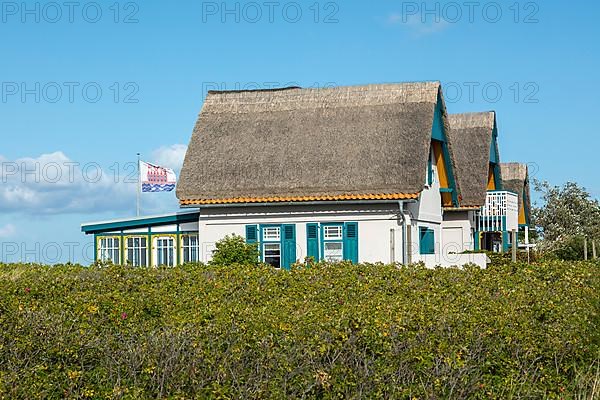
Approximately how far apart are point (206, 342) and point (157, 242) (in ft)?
70.0

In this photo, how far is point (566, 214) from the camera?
52.2 metres

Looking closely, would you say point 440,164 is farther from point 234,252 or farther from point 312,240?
point 234,252

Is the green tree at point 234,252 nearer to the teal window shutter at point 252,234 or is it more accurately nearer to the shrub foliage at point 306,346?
the teal window shutter at point 252,234

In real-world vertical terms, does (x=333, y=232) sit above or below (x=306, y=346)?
above

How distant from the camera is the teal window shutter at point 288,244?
28.8 meters

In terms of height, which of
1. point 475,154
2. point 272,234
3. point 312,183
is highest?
point 475,154

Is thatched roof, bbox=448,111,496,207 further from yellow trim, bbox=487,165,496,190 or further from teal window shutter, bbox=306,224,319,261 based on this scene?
teal window shutter, bbox=306,224,319,261

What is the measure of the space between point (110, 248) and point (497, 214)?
14.2 metres

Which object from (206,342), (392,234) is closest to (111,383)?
(206,342)

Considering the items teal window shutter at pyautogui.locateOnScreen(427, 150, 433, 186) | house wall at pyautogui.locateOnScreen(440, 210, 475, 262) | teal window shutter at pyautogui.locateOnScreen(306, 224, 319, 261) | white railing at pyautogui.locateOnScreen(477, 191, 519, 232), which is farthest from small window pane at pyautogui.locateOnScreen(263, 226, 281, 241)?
white railing at pyautogui.locateOnScreen(477, 191, 519, 232)

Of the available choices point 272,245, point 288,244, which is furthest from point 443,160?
point 272,245

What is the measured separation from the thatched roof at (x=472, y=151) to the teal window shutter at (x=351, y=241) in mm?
5862

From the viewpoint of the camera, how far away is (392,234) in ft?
91.4

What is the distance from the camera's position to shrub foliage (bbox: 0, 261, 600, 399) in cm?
874
